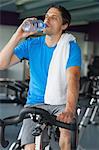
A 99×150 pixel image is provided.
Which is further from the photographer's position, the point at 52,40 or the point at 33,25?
the point at 52,40

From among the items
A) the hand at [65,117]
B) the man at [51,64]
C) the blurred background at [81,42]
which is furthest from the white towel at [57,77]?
the blurred background at [81,42]

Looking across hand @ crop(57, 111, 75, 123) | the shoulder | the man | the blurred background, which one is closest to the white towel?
the man

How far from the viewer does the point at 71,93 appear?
65.1 inches

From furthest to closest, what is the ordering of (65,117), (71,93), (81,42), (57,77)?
(81,42) → (57,77) → (71,93) → (65,117)

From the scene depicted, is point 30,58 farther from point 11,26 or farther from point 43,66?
point 11,26

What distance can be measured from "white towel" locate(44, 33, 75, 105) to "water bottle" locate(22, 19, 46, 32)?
163mm

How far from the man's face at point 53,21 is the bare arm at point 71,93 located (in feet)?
0.75

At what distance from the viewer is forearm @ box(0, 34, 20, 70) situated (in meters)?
1.81

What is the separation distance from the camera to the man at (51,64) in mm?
1758

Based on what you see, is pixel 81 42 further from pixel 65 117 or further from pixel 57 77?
pixel 65 117

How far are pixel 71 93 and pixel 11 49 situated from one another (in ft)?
1.35

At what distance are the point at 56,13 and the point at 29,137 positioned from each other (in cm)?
64

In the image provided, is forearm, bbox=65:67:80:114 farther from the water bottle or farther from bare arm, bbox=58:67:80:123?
the water bottle

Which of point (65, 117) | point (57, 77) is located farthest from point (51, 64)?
point (65, 117)
